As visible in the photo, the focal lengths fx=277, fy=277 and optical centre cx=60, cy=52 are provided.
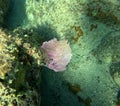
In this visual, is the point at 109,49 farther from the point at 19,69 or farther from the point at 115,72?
the point at 19,69

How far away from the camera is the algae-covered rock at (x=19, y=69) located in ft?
6.88

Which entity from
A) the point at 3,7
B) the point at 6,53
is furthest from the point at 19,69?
the point at 3,7

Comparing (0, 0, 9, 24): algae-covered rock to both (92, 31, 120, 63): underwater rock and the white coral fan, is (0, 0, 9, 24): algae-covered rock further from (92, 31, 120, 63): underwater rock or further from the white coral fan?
(92, 31, 120, 63): underwater rock

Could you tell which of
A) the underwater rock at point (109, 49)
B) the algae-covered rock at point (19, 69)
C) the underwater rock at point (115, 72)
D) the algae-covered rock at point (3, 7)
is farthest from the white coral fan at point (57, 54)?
the algae-covered rock at point (3, 7)

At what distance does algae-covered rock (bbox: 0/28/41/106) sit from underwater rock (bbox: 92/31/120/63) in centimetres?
59

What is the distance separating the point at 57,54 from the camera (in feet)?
9.29

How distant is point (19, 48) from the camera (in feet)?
8.04

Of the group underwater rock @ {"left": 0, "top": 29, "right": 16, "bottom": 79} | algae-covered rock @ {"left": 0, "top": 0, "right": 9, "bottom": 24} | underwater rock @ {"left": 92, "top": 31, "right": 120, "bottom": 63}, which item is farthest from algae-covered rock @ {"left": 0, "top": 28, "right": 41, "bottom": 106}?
algae-covered rock @ {"left": 0, "top": 0, "right": 9, "bottom": 24}

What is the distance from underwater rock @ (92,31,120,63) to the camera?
2573 mm

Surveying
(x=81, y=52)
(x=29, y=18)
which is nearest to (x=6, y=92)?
(x=81, y=52)

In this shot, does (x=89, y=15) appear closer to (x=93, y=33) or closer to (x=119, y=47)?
(x=93, y=33)

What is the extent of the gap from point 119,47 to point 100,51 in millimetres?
191

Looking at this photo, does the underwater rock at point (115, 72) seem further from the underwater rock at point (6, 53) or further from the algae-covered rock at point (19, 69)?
the underwater rock at point (6, 53)

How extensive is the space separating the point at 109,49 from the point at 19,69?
34.2 inches
